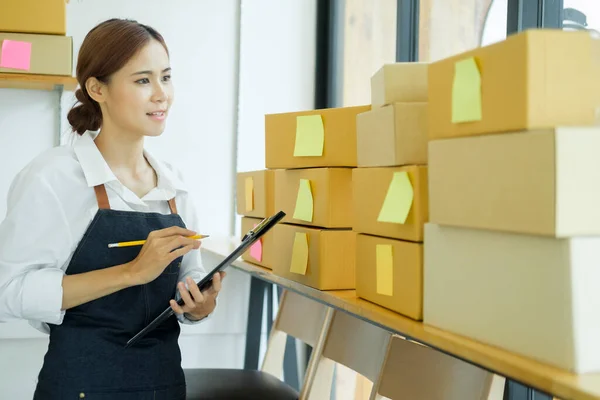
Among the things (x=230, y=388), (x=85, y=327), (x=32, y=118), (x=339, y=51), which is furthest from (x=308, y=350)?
(x=85, y=327)

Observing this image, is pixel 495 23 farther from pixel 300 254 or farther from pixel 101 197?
pixel 101 197

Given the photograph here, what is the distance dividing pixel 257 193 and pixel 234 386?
0.58 m

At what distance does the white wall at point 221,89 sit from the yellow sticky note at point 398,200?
1756 millimetres

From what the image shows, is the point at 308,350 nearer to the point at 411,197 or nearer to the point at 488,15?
the point at 488,15

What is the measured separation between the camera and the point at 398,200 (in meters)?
1.41

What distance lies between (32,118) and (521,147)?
95.3 inches

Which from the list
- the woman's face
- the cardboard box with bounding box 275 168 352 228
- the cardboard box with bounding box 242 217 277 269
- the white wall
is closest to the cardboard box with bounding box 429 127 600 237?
the cardboard box with bounding box 275 168 352 228

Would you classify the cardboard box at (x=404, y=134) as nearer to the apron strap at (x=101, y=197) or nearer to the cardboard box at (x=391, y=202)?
the cardboard box at (x=391, y=202)

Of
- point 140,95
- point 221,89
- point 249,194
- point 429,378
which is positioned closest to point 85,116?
point 140,95

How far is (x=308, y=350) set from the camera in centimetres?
328

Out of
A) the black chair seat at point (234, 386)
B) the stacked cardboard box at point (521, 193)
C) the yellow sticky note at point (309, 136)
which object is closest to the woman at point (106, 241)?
the yellow sticky note at point (309, 136)

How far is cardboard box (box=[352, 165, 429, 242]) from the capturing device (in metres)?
1.37

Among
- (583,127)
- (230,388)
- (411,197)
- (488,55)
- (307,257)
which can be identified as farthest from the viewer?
(230,388)

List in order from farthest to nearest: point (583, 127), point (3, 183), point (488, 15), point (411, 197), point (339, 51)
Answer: point (339, 51), point (3, 183), point (488, 15), point (411, 197), point (583, 127)
